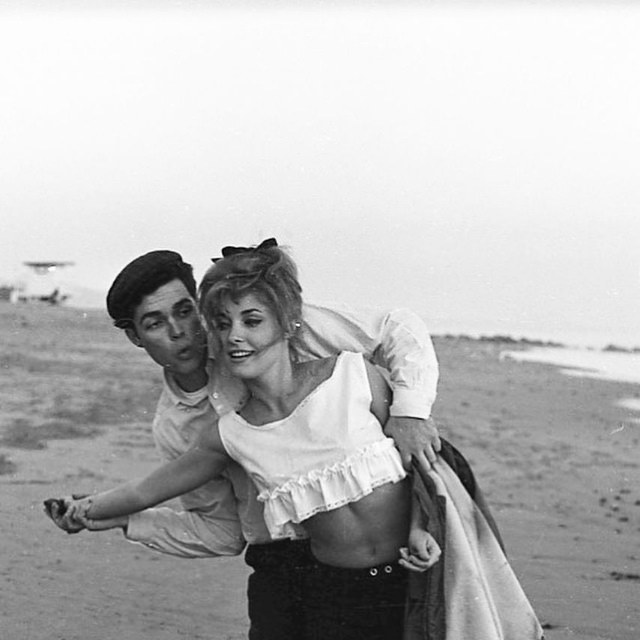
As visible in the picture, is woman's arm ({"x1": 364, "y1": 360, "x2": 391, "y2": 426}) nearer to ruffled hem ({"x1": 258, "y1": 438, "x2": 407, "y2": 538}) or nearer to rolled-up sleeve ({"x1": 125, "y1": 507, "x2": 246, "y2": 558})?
ruffled hem ({"x1": 258, "y1": 438, "x2": 407, "y2": 538})

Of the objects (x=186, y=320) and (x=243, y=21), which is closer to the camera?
(x=186, y=320)

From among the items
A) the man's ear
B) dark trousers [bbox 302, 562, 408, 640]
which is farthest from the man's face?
dark trousers [bbox 302, 562, 408, 640]

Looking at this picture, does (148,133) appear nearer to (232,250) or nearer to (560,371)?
(232,250)

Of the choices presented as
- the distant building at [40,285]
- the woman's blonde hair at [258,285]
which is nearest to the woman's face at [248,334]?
the woman's blonde hair at [258,285]

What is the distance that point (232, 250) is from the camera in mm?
1634

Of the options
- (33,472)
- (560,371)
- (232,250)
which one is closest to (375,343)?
(232,250)

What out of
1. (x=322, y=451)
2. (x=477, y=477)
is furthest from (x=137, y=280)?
(x=477, y=477)

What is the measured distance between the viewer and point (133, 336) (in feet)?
5.55

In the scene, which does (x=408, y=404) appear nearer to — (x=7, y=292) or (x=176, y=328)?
(x=176, y=328)

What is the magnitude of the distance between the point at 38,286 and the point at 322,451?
603 mm

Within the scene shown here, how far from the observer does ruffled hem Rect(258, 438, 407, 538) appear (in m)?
1.57

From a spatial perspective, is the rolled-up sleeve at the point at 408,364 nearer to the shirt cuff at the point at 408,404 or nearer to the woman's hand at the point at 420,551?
the shirt cuff at the point at 408,404

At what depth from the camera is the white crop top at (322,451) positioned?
5.15ft

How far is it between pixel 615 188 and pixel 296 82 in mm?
573
